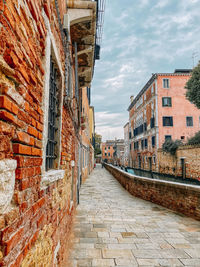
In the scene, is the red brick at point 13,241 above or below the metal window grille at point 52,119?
below

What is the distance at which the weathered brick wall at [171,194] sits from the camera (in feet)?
18.0

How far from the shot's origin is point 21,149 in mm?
1231

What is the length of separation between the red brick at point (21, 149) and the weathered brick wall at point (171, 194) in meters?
5.38

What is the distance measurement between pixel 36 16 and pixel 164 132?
76.2ft

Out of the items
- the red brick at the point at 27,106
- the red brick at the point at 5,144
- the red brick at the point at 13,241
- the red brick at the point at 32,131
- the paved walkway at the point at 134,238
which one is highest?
the red brick at the point at 27,106

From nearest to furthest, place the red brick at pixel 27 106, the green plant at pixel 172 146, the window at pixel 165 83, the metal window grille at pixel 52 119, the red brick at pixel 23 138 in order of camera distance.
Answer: the red brick at pixel 23 138 < the red brick at pixel 27 106 < the metal window grille at pixel 52 119 < the green plant at pixel 172 146 < the window at pixel 165 83

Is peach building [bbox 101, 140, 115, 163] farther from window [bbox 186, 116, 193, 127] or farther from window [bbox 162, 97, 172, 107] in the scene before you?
window [bbox 186, 116, 193, 127]

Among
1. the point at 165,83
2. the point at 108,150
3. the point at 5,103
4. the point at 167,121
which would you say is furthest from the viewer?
the point at 108,150

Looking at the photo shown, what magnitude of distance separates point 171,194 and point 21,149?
250 inches

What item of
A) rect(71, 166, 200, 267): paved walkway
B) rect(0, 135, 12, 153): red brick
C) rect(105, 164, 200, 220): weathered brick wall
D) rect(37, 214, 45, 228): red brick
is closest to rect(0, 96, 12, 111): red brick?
rect(0, 135, 12, 153): red brick

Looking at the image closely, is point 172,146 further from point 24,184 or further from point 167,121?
A: point 24,184

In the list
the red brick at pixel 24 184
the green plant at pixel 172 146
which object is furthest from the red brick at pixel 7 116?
the green plant at pixel 172 146

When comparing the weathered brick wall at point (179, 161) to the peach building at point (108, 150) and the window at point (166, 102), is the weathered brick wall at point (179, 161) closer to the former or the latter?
the window at point (166, 102)

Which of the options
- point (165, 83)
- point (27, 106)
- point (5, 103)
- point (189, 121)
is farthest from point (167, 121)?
point (5, 103)
